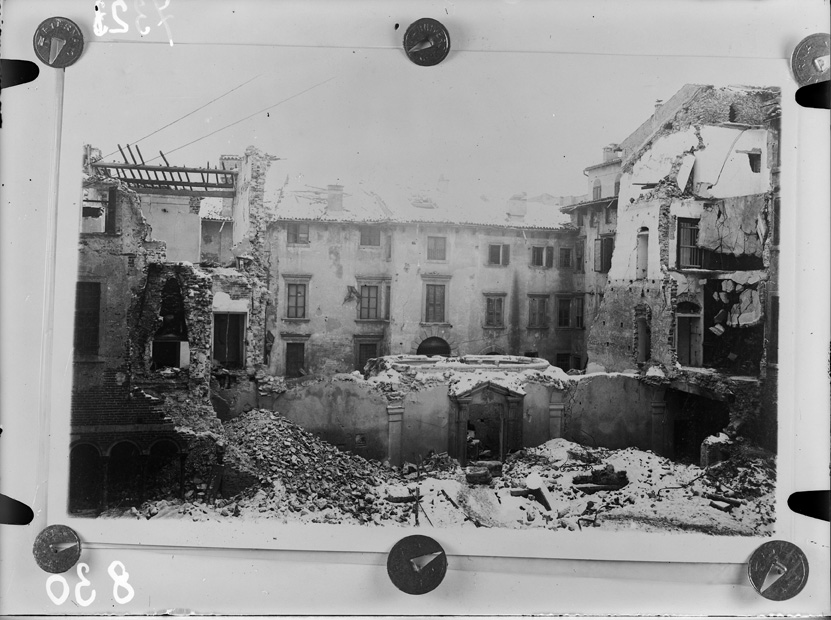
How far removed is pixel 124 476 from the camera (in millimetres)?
2973

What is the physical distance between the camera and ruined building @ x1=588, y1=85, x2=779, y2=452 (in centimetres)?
302

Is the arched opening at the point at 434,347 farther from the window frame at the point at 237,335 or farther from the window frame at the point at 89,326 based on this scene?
the window frame at the point at 89,326

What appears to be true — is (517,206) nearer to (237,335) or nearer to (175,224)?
(237,335)

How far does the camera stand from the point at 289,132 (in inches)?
117

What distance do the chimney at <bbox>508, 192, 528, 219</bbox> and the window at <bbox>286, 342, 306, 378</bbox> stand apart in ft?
4.65

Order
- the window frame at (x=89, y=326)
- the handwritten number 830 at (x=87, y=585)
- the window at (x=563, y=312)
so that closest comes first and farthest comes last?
1. the handwritten number 830 at (x=87, y=585)
2. the window frame at (x=89, y=326)
3. the window at (x=563, y=312)

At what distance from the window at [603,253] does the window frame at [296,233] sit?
168cm

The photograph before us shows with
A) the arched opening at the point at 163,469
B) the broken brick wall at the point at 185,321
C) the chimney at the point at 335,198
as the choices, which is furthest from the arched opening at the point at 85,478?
the chimney at the point at 335,198

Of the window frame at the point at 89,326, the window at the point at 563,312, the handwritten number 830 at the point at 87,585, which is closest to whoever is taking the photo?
the handwritten number 830 at the point at 87,585

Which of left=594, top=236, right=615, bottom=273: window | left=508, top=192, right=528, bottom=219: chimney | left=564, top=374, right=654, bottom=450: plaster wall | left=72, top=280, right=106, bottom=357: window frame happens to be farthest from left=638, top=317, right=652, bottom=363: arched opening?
left=72, top=280, right=106, bottom=357: window frame

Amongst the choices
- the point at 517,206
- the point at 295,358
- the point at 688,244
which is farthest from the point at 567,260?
the point at 295,358

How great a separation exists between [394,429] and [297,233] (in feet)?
4.13

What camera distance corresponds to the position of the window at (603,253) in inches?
122

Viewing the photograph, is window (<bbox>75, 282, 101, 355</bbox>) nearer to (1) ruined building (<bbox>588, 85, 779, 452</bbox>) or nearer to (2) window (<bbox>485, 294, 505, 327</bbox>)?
(2) window (<bbox>485, 294, 505, 327</bbox>)
